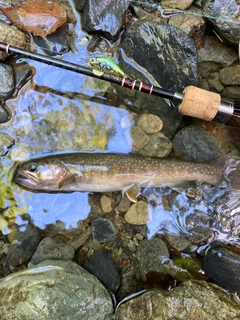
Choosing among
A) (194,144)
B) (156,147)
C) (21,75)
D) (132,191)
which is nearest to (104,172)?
(132,191)

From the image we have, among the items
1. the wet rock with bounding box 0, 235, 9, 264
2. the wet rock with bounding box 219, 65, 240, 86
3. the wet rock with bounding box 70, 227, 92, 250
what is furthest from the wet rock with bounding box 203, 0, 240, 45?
the wet rock with bounding box 0, 235, 9, 264

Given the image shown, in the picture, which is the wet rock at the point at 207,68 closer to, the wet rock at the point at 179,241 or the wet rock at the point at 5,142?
the wet rock at the point at 179,241

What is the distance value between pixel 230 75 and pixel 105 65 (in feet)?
4.55

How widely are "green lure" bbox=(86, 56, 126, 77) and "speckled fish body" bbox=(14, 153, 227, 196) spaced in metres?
0.88

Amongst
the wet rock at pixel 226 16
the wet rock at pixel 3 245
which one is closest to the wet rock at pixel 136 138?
the wet rock at pixel 226 16

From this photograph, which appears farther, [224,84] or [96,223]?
[224,84]

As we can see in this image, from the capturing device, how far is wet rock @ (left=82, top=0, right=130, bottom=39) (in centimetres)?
335

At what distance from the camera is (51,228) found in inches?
131

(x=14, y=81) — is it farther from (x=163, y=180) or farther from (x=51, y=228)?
(x=163, y=180)

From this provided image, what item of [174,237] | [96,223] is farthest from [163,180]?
[96,223]

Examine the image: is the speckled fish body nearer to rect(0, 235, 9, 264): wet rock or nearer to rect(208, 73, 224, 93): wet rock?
rect(0, 235, 9, 264): wet rock

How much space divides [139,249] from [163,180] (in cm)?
76

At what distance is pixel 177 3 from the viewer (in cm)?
359

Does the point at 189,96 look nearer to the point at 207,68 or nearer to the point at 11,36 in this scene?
the point at 207,68
